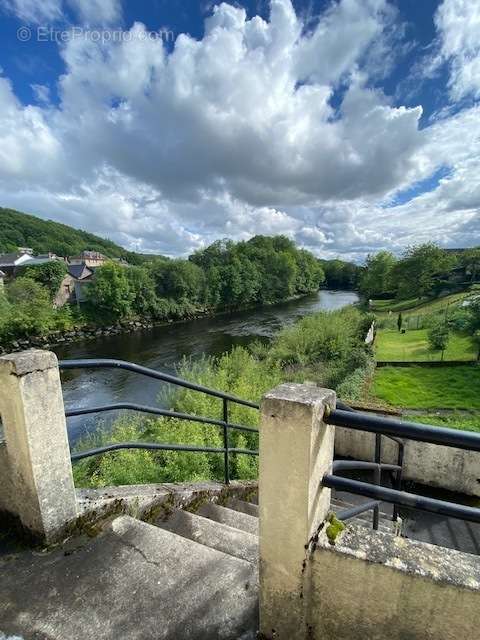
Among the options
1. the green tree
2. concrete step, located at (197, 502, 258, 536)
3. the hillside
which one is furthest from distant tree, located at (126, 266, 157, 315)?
the hillside

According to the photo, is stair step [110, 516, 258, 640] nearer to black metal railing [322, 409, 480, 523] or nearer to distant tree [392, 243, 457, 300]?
black metal railing [322, 409, 480, 523]

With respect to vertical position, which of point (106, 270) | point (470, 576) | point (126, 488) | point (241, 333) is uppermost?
point (106, 270)

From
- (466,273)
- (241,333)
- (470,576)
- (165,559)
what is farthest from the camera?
(466,273)

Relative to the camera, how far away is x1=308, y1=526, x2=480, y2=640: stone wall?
43.2 inches

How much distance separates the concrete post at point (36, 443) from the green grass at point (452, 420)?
916 cm

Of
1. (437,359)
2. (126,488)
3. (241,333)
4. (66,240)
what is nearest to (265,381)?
(437,359)

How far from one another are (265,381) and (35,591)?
1157 centimetres

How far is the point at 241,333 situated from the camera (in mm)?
28094

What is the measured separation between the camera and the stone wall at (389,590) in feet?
3.60

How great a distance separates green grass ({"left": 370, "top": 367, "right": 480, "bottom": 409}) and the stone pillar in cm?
1093

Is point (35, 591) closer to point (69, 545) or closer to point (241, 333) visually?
point (69, 545)

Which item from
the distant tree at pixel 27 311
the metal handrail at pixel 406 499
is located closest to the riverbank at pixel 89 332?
the distant tree at pixel 27 311

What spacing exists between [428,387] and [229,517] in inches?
484

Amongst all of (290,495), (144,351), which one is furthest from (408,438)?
(144,351)
